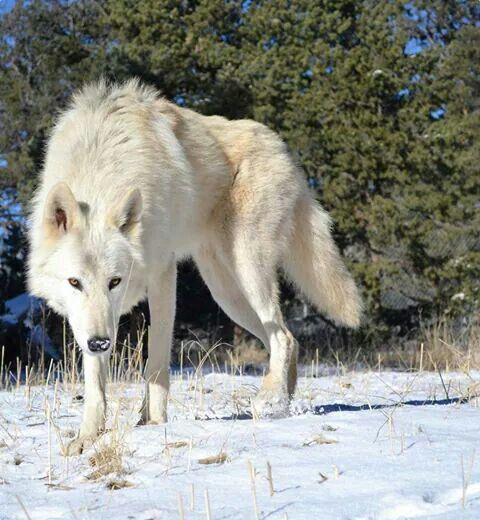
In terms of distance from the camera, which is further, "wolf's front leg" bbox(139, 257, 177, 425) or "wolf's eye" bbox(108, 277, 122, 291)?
"wolf's front leg" bbox(139, 257, 177, 425)

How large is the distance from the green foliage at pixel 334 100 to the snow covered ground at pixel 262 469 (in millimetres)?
11667

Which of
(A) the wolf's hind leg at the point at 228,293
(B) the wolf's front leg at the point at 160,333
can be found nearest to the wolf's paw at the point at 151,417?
(B) the wolf's front leg at the point at 160,333

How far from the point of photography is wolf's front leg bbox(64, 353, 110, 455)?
345cm

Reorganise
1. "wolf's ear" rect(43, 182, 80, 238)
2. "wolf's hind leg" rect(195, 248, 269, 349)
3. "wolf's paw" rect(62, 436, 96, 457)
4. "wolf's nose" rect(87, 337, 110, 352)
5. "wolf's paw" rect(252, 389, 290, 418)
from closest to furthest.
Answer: "wolf's paw" rect(62, 436, 96, 457)
"wolf's nose" rect(87, 337, 110, 352)
"wolf's ear" rect(43, 182, 80, 238)
"wolf's paw" rect(252, 389, 290, 418)
"wolf's hind leg" rect(195, 248, 269, 349)

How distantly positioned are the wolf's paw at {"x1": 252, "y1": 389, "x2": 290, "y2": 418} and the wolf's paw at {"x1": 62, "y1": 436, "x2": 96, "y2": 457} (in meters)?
1.01

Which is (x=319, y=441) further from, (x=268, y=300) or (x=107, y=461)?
(x=268, y=300)

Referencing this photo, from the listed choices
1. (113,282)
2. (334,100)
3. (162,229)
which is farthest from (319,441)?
(334,100)

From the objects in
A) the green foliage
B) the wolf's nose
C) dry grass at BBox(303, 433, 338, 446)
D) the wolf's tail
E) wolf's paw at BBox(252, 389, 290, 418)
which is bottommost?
dry grass at BBox(303, 433, 338, 446)

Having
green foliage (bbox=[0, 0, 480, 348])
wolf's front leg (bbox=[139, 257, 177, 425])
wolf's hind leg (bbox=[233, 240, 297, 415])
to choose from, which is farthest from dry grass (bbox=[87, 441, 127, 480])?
green foliage (bbox=[0, 0, 480, 348])

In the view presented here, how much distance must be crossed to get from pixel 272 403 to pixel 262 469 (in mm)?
1696

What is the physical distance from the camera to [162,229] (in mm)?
4348

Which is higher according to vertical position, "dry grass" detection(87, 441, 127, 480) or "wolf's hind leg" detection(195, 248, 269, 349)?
"wolf's hind leg" detection(195, 248, 269, 349)

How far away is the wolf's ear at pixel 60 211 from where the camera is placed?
3725mm

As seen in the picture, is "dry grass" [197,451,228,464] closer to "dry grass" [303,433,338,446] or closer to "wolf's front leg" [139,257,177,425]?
"dry grass" [303,433,338,446]
